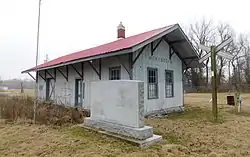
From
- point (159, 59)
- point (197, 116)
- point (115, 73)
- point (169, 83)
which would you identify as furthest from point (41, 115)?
point (197, 116)

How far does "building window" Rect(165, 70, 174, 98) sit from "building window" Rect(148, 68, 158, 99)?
1002 mm

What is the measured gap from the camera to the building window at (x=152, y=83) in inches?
423

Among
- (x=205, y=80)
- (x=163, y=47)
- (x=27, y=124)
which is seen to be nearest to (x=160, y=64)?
(x=163, y=47)

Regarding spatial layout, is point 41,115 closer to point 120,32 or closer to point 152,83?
point 152,83

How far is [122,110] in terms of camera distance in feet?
19.3

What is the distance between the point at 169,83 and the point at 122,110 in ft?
22.1

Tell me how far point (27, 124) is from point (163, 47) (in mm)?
7537

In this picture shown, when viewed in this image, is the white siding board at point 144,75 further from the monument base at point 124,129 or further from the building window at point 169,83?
the monument base at point 124,129

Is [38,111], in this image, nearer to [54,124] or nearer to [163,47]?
[54,124]

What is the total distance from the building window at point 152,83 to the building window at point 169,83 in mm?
1002

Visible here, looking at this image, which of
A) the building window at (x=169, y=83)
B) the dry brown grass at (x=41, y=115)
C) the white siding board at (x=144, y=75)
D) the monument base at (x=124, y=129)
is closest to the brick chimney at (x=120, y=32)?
the white siding board at (x=144, y=75)

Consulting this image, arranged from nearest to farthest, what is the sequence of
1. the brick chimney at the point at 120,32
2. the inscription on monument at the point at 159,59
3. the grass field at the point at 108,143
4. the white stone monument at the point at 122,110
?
the grass field at the point at 108,143 → the white stone monument at the point at 122,110 → the inscription on monument at the point at 159,59 → the brick chimney at the point at 120,32

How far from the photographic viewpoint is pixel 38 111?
8.55 m

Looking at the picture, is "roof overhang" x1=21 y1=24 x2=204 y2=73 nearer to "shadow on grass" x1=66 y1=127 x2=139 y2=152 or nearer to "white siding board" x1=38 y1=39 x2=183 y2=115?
"white siding board" x1=38 y1=39 x2=183 y2=115
